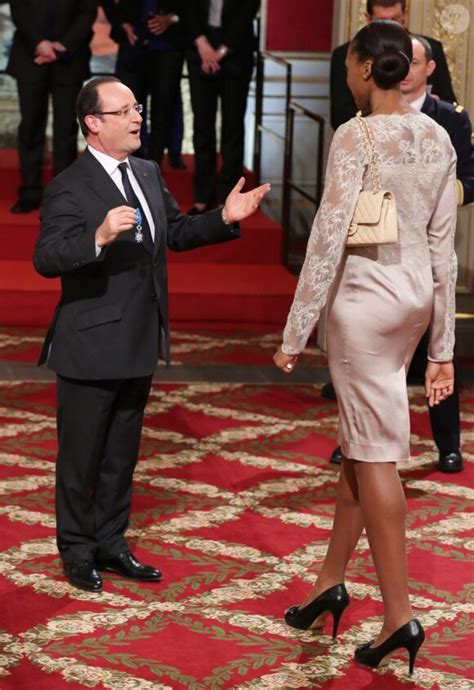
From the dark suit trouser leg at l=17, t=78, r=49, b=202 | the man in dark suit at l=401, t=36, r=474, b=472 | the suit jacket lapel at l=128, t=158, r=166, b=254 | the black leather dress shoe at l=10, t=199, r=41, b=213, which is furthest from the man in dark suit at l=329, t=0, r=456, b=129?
the black leather dress shoe at l=10, t=199, r=41, b=213

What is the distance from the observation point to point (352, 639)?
4.23 meters

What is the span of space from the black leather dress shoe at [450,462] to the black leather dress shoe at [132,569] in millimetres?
1682

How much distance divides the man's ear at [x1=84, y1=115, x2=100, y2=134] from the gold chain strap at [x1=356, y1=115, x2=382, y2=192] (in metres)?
0.87

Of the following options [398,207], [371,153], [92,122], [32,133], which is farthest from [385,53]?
[32,133]

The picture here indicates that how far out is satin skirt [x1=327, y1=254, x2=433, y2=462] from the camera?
383 centimetres

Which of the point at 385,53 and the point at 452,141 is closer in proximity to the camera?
the point at 385,53

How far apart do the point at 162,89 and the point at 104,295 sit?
198 inches

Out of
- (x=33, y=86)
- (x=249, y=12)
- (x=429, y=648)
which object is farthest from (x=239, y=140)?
(x=429, y=648)

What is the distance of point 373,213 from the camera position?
3.75 meters

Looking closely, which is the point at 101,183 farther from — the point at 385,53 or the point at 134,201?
the point at 385,53

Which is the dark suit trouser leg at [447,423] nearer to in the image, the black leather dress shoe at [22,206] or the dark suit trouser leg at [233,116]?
the dark suit trouser leg at [233,116]

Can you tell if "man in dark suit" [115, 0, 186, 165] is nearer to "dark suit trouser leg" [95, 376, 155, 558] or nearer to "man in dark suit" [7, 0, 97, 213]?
"man in dark suit" [7, 0, 97, 213]

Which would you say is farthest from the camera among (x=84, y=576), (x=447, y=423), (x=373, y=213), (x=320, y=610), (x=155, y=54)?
(x=155, y=54)

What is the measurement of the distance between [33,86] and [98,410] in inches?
207
